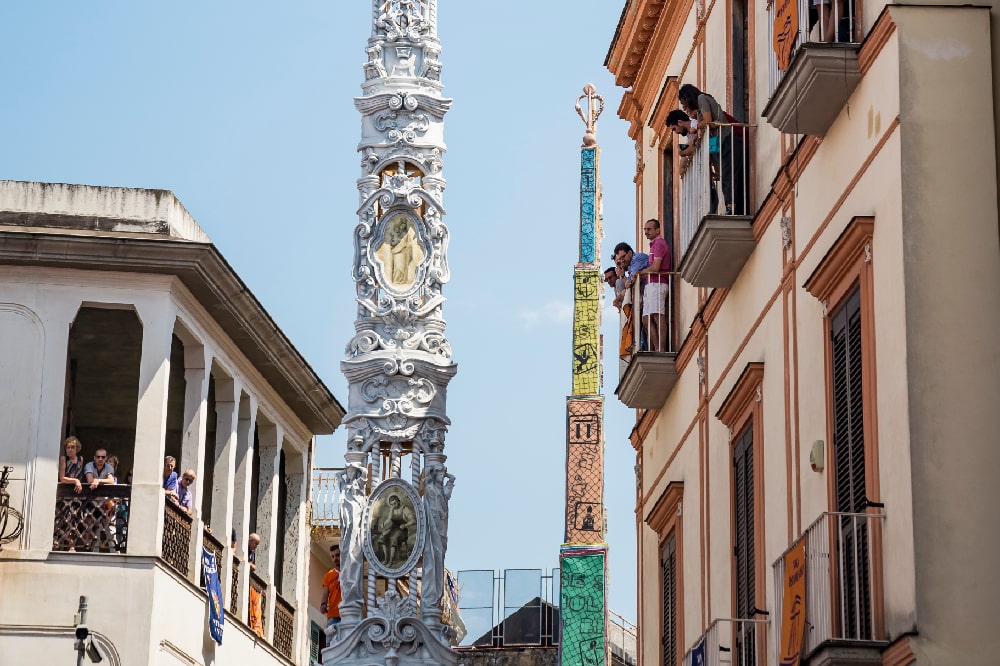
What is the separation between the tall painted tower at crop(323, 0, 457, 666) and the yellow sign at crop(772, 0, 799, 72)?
8.63 metres

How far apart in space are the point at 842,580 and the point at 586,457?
41.2 meters

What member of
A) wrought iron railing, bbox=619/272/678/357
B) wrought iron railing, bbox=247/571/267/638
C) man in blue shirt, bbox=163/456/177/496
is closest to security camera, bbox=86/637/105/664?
man in blue shirt, bbox=163/456/177/496

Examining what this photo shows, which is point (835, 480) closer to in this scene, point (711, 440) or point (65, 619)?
point (711, 440)

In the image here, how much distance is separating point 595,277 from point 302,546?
84.6 feet

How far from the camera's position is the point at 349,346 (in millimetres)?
22516

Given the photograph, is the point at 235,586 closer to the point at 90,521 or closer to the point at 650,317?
the point at 90,521

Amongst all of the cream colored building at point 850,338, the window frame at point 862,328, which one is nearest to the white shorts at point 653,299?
the cream colored building at point 850,338

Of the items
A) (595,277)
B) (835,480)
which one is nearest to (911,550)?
(835,480)

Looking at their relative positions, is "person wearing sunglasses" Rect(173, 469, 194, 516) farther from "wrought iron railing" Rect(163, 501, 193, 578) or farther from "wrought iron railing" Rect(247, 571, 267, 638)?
"wrought iron railing" Rect(247, 571, 267, 638)

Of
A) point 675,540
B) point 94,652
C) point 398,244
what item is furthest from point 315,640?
point 675,540

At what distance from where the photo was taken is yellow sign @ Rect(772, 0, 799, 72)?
13.9m

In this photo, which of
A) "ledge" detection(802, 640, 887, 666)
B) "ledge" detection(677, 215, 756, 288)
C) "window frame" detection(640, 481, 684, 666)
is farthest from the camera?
"window frame" detection(640, 481, 684, 666)

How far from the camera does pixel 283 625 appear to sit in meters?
31.5

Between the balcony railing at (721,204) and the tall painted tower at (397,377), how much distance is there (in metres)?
6.15
